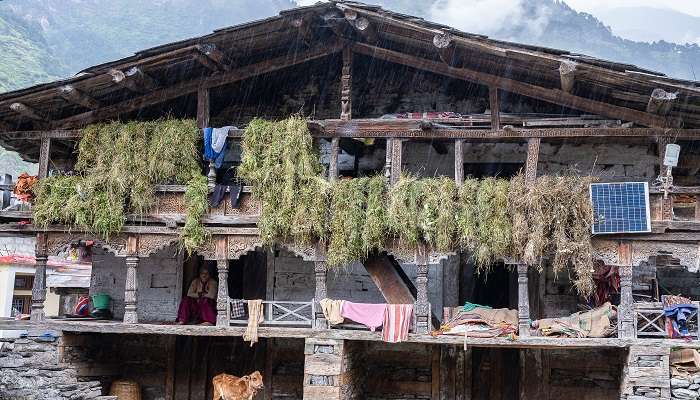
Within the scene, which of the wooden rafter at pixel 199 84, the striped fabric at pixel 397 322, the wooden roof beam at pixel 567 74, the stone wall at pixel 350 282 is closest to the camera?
the wooden roof beam at pixel 567 74

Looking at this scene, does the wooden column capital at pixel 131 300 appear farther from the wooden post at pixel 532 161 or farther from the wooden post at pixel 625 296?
the wooden post at pixel 625 296

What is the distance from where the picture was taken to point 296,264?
15.6 m

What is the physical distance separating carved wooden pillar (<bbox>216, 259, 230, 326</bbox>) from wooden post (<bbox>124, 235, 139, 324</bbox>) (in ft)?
5.44

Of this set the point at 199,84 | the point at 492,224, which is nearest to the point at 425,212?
the point at 492,224

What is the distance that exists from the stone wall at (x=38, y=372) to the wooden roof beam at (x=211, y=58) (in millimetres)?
6178

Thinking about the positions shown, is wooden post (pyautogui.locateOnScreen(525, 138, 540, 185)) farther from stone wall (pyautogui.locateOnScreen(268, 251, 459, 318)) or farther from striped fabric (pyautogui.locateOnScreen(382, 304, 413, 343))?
stone wall (pyautogui.locateOnScreen(268, 251, 459, 318))

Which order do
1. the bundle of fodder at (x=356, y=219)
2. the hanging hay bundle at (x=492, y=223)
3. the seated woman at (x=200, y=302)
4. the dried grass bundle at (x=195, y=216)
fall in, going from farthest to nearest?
the seated woman at (x=200, y=302) → the dried grass bundle at (x=195, y=216) → the bundle of fodder at (x=356, y=219) → the hanging hay bundle at (x=492, y=223)

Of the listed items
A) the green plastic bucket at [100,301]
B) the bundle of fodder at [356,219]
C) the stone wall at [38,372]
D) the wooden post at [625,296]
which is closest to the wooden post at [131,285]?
the stone wall at [38,372]

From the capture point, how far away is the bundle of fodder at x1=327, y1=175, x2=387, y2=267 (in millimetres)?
12641

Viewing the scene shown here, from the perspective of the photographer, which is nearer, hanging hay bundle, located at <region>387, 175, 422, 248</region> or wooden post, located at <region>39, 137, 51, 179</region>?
hanging hay bundle, located at <region>387, 175, 422, 248</region>

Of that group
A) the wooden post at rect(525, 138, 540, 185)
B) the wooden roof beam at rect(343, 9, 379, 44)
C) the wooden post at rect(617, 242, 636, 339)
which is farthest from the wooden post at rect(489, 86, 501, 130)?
the wooden post at rect(617, 242, 636, 339)

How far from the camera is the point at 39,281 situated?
1388cm

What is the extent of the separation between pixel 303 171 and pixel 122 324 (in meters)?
4.64

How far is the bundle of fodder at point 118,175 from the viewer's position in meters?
13.5
